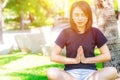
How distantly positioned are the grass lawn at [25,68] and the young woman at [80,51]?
303 centimetres

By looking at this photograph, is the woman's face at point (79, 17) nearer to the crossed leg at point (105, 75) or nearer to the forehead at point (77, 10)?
the forehead at point (77, 10)

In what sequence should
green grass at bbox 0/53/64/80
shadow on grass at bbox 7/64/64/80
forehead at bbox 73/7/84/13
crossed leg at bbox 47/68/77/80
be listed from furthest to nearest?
1. green grass at bbox 0/53/64/80
2. shadow on grass at bbox 7/64/64/80
3. forehead at bbox 73/7/84/13
4. crossed leg at bbox 47/68/77/80

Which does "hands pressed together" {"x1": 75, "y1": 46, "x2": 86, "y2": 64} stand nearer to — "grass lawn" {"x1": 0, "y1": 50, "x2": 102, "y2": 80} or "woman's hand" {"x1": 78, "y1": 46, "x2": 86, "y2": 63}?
"woman's hand" {"x1": 78, "y1": 46, "x2": 86, "y2": 63}

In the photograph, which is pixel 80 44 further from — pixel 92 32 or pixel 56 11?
pixel 56 11

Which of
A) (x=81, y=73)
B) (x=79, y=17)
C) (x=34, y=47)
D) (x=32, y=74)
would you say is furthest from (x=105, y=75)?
(x=34, y=47)

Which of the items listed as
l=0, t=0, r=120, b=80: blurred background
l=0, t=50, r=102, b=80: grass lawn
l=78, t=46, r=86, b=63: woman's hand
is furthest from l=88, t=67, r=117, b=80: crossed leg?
l=0, t=50, r=102, b=80: grass lawn

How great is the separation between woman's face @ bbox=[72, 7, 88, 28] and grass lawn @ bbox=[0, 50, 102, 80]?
10.5ft

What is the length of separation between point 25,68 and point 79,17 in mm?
5398

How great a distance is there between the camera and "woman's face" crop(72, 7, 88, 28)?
5.80m

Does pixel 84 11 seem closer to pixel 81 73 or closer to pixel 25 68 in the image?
pixel 81 73

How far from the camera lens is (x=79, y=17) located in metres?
5.81

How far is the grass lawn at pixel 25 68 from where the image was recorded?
918 cm

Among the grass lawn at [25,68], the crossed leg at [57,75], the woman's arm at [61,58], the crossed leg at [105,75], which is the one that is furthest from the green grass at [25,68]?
the crossed leg at [105,75]

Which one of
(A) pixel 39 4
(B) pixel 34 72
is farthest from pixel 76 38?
(A) pixel 39 4
